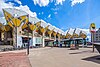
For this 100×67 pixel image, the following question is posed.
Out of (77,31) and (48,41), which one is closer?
(48,41)

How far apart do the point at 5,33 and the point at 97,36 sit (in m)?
93.7

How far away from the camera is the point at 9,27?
238ft

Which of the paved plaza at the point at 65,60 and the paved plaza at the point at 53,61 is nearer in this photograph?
the paved plaza at the point at 65,60

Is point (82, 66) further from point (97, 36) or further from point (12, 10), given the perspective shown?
point (97, 36)

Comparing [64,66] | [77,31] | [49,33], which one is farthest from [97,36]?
[64,66]

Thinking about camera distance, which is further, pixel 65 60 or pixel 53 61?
pixel 65 60

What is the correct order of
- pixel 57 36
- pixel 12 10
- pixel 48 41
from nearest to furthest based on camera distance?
pixel 12 10 → pixel 48 41 → pixel 57 36

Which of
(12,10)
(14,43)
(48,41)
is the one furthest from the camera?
(48,41)

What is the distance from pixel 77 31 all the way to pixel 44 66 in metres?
136

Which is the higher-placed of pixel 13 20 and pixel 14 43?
pixel 13 20

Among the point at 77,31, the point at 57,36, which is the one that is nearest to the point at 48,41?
the point at 57,36

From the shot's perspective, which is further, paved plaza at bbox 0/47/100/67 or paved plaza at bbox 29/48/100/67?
paved plaza at bbox 0/47/100/67

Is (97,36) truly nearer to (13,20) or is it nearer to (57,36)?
(57,36)

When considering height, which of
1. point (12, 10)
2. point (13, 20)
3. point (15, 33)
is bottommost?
point (15, 33)
